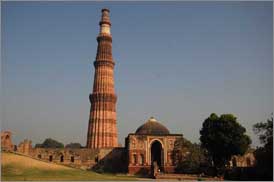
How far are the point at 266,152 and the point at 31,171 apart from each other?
1921 cm

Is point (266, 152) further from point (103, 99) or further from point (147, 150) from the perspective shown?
point (103, 99)

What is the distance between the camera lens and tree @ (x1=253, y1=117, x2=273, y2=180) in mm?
28297

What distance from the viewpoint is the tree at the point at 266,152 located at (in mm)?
28297

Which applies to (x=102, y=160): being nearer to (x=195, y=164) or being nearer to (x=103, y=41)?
(x=195, y=164)

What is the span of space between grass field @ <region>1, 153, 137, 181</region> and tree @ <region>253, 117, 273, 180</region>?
12.7 m

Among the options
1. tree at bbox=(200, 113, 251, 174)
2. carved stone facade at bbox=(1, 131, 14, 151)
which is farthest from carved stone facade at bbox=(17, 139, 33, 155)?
tree at bbox=(200, 113, 251, 174)

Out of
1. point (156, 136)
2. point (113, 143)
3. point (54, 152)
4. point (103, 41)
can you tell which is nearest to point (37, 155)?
point (54, 152)

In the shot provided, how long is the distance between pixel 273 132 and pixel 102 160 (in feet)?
77.1

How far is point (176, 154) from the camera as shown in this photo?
139 feet

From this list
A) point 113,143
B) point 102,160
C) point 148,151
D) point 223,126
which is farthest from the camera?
point 113,143

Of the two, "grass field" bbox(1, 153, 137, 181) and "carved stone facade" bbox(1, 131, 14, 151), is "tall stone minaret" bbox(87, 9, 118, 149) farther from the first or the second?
"grass field" bbox(1, 153, 137, 181)

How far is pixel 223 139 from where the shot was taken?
36.4m

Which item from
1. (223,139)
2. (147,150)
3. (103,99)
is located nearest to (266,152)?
(223,139)

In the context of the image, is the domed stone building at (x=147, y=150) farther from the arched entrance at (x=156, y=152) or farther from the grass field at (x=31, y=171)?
the grass field at (x=31, y=171)
